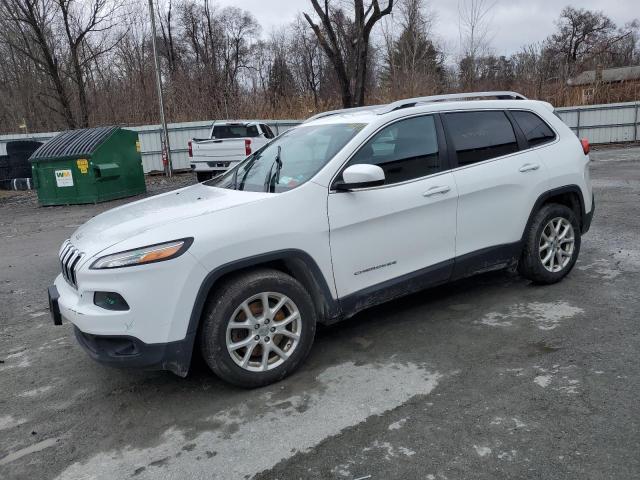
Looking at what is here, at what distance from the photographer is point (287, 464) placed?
2623 millimetres

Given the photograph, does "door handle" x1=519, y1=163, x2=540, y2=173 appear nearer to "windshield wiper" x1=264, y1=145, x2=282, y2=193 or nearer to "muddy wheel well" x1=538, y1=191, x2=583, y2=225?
"muddy wheel well" x1=538, y1=191, x2=583, y2=225

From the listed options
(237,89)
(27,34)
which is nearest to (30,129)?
(27,34)

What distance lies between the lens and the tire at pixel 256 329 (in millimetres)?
3174

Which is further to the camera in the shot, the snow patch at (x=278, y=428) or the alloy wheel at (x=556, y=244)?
the alloy wheel at (x=556, y=244)

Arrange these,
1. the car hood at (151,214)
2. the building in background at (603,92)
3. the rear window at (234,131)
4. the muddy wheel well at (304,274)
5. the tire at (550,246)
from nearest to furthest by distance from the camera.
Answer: the car hood at (151,214) < the muddy wheel well at (304,274) < the tire at (550,246) < the rear window at (234,131) < the building in background at (603,92)

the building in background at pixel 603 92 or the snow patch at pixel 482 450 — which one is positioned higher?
the building in background at pixel 603 92

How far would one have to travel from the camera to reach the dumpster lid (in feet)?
42.2

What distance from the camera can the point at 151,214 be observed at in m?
3.58

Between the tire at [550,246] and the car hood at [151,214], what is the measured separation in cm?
258

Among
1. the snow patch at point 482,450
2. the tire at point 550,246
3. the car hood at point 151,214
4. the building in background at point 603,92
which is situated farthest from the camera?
the building in background at point 603,92

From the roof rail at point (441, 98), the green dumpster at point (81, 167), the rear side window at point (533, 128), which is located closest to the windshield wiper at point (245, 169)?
the roof rail at point (441, 98)

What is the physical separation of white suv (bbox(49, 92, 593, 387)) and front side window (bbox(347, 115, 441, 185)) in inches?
0.4

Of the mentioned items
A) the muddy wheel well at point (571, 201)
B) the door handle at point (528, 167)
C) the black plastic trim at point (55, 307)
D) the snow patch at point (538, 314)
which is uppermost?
the door handle at point (528, 167)

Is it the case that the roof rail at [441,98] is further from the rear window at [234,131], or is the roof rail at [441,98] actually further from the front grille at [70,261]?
the rear window at [234,131]
